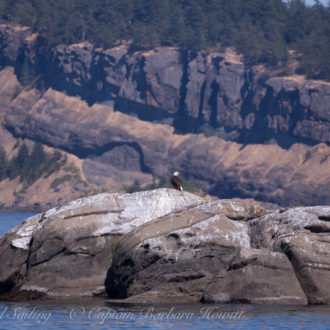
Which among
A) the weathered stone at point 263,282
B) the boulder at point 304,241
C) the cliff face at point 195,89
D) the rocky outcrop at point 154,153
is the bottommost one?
the rocky outcrop at point 154,153

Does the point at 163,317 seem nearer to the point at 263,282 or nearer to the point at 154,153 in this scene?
the point at 263,282

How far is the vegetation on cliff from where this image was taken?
4043 inches

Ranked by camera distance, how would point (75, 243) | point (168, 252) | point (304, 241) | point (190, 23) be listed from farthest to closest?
point (190, 23) → point (75, 243) → point (168, 252) → point (304, 241)

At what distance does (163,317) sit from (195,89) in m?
84.0

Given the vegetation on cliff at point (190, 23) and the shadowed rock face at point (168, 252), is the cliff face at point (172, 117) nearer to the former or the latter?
the vegetation on cliff at point (190, 23)

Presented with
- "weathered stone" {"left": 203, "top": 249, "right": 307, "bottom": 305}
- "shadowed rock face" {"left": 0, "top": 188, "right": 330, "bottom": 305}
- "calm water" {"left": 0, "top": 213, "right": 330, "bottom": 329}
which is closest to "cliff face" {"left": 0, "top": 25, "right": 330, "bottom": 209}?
"shadowed rock face" {"left": 0, "top": 188, "right": 330, "bottom": 305}

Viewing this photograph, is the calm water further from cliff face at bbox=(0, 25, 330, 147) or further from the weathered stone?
cliff face at bbox=(0, 25, 330, 147)

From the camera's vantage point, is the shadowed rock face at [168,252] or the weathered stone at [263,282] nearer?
the weathered stone at [263,282]

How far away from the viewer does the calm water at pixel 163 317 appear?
19016 mm

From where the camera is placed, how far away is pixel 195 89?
337 ft

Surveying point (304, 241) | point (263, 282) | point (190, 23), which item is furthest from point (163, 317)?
point (190, 23)

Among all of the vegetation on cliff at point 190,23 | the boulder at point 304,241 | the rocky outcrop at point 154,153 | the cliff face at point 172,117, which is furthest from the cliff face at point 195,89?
the boulder at point 304,241

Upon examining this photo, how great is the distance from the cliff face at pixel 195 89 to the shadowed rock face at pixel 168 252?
71.3 m

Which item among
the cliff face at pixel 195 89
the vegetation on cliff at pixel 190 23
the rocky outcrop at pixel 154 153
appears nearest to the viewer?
the rocky outcrop at pixel 154 153
